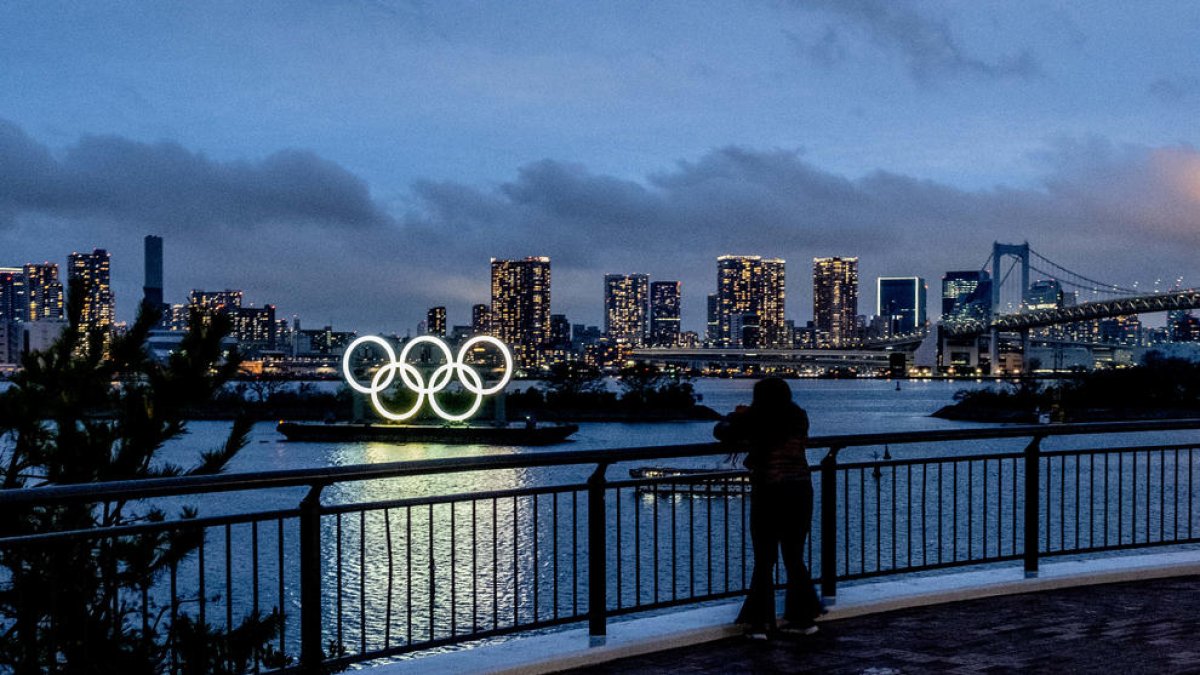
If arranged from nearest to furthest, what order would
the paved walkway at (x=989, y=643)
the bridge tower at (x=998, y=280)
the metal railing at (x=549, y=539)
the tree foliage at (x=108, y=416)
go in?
the metal railing at (x=549, y=539) < the paved walkway at (x=989, y=643) < the tree foliage at (x=108, y=416) < the bridge tower at (x=998, y=280)

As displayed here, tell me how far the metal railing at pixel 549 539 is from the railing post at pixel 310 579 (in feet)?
0.03

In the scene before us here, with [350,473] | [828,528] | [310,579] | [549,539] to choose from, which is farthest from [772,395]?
[549,539]

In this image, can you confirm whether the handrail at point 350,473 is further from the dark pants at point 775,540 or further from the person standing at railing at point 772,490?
the dark pants at point 775,540

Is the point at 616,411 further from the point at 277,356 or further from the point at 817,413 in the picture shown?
the point at 277,356

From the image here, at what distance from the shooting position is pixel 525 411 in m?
127

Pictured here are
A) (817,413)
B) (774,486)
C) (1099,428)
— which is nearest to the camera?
(774,486)

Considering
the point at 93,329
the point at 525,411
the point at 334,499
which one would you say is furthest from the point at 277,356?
the point at 93,329

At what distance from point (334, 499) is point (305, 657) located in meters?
43.8

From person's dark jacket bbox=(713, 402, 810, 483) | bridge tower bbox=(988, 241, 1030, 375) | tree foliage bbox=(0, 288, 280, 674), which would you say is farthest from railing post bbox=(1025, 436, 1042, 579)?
bridge tower bbox=(988, 241, 1030, 375)

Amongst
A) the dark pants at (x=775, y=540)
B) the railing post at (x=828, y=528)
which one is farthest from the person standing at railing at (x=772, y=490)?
the railing post at (x=828, y=528)

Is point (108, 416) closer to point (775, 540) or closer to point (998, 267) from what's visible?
point (775, 540)

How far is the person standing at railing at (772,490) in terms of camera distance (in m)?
6.80

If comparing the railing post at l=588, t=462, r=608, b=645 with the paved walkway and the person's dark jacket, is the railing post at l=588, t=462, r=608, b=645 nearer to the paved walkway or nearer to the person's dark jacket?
the paved walkway

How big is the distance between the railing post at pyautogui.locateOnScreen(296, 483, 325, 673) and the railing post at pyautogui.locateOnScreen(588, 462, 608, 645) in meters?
1.51
